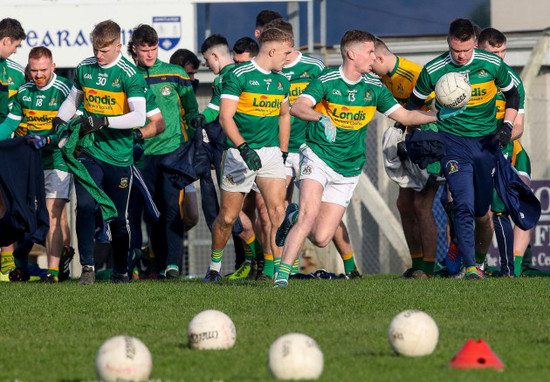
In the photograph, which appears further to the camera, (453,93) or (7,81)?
(7,81)

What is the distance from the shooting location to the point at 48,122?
1021 centimetres

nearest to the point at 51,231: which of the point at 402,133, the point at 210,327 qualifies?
the point at 402,133

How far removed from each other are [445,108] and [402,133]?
4.83ft

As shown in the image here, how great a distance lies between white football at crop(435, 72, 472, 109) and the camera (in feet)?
28.6

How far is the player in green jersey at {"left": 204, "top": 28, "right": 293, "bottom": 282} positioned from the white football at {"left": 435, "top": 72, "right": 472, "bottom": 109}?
4.66ft

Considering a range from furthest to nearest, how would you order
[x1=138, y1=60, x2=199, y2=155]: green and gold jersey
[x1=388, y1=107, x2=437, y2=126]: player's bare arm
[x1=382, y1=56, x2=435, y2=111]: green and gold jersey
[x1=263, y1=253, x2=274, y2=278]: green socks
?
[x1=138, y1=60, x2=199, y2=155]: green and gold jersey, [x1=382, y1=56, x2=435, y2=111]: green and gold jersey, [x1=263, y1=253, x2=274, y2=278]: green socks, [x1=388, y1=107, x2=437, y2=126]: player's bare arm

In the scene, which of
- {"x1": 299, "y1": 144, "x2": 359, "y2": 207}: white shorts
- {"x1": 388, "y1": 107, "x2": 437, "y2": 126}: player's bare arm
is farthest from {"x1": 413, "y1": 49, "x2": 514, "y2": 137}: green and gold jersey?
{"x1": 299, "y1": 144, "x2": 359, "y2": 207}: white shorts

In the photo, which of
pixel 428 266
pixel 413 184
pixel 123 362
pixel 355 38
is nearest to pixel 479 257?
pixel 428 266

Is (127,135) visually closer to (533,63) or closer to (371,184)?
(371,184)

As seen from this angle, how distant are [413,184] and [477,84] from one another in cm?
132

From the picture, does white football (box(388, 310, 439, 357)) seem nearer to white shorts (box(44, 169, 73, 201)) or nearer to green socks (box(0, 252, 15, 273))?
white shorts (box(44, 169, 73, 201))

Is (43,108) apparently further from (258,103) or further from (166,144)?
(258,103)

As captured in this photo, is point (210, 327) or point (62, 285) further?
point (62, 285)

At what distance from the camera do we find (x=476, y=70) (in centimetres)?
930
